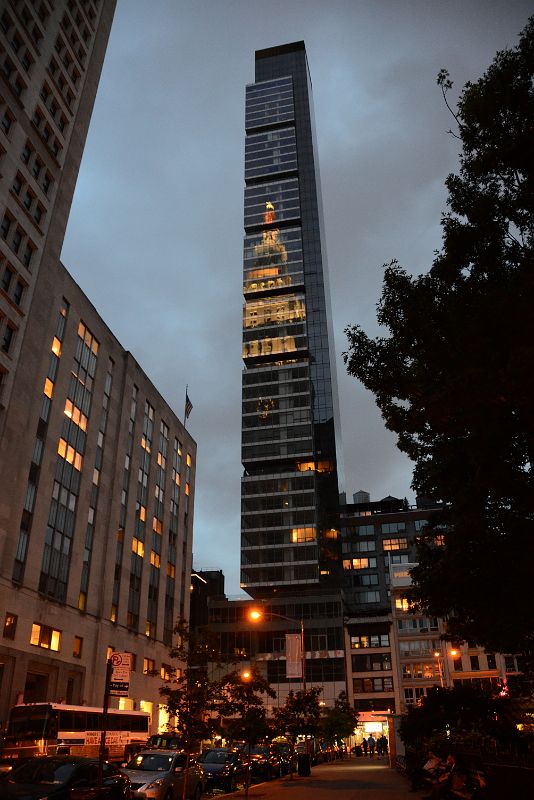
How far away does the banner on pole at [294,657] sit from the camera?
107 ft

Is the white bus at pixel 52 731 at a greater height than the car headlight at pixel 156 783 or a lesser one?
greater

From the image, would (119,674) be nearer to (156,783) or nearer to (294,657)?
(156,783)

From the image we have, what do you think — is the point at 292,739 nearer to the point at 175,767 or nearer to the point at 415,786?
the point at 415,786

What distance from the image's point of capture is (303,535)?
4449 inches

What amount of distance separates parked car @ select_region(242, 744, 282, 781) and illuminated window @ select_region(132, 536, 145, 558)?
1084 inches

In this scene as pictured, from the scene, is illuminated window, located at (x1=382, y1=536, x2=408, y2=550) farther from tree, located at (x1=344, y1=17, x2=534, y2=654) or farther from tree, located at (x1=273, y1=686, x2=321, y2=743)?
tree, located at (x1=344, y1=17, x2=534, y2=654)

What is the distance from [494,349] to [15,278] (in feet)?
132

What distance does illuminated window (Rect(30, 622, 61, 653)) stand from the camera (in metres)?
44.6

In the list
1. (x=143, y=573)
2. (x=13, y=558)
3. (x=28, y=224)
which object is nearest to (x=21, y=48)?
(x=28, y=224)

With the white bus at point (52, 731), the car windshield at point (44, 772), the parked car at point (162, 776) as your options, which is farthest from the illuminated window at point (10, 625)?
the car windshield at point (44, 772)

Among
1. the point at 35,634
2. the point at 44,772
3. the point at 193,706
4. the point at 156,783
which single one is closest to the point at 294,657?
the point at 193,706

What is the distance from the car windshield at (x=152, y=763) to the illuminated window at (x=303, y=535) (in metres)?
92.0

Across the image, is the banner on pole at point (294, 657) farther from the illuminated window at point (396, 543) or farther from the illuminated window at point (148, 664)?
the illuminated window at point (396, 543)

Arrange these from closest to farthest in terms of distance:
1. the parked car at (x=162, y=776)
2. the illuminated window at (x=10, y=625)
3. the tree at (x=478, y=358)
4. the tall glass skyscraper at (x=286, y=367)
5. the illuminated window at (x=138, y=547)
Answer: the tree at (x=478, y=358) → the parked car at (x=162, y=776) → the illuminated window at (x=10, y=625) → the illuminated window at (x=138, y=547) → the tall glass skyscraper at (x=286, y=367)
